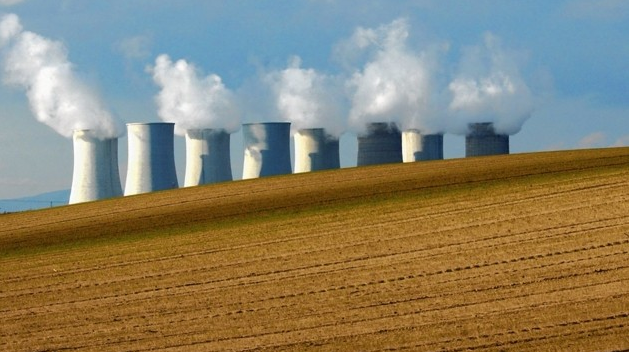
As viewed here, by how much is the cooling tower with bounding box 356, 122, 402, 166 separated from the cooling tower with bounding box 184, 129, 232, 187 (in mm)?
5107

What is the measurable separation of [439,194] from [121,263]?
621cm

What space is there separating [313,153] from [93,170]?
320 inches

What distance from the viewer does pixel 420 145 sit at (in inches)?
1887

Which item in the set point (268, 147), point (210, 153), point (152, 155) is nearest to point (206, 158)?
point (210, 153)

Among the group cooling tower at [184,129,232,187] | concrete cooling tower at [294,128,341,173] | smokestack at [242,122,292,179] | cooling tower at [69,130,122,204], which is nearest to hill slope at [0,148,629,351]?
cooling tower at [69,130,122,204]

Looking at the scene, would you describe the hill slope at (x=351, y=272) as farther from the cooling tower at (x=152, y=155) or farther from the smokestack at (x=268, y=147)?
the smokestack at (x=268, y=147)

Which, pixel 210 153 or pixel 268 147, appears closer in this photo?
pixel 268 147

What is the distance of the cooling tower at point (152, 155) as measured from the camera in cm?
3588

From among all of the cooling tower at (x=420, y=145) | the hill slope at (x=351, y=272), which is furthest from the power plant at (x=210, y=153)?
the hill slope at (x=351, y=272)

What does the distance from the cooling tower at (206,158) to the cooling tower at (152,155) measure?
2.54 m

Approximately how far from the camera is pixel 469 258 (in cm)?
1479

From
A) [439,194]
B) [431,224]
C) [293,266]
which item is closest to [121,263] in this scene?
[293,266]

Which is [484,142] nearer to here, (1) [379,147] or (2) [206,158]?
(1) [379,147]

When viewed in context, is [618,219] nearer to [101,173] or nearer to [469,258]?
[469,258]
